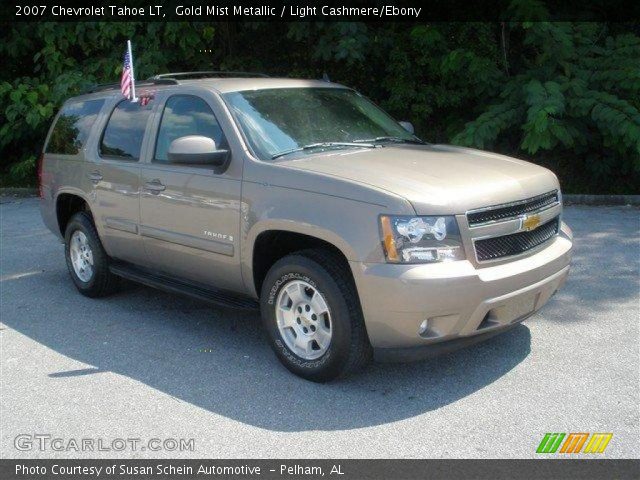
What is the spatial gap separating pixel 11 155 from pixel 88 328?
10836mm

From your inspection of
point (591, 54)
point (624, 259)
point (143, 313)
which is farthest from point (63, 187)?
point (591, 54)

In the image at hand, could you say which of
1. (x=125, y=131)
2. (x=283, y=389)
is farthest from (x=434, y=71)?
(x=283, y=389)

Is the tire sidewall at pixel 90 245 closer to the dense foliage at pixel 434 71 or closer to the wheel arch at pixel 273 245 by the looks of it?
the wheel arch at pixel 273 245

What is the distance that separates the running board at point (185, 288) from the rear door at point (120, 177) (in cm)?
11

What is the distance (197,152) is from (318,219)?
1.08 meters

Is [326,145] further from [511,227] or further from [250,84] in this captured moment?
[511,227]

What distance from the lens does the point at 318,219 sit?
4.40 m

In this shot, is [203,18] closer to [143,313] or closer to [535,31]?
[535,31]

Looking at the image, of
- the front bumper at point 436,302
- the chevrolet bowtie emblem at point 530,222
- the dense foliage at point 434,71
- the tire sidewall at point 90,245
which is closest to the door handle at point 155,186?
the tire sidewall at point 90,245

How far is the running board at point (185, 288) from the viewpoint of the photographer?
5113 mm

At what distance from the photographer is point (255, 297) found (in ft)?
16.6

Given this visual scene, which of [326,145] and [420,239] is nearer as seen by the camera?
[420,239]

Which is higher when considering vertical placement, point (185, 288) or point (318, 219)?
point (318, 219)

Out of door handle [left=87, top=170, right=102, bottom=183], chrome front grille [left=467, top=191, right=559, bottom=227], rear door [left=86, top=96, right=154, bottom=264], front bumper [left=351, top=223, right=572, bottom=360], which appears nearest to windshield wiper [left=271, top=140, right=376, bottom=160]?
front bumper [left=351, top=223, right=572, bottom=360]
